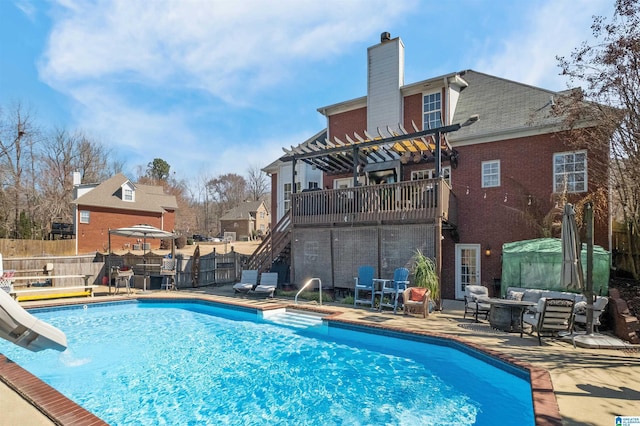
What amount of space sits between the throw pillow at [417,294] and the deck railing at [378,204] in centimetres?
227

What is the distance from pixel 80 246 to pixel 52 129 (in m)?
16.0

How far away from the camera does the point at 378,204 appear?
467 inches

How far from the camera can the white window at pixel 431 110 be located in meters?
14.5

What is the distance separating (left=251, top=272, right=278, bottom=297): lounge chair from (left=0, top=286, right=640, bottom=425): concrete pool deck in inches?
128

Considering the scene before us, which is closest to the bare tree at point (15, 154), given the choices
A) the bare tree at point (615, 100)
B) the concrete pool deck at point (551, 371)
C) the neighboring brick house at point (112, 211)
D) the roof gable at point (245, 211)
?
the neighboring brick house at point (112, 211)

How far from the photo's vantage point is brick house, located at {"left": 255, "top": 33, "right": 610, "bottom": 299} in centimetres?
1138

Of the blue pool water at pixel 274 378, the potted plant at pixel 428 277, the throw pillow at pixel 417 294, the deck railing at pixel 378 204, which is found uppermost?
the deck railing at pixel 378 204

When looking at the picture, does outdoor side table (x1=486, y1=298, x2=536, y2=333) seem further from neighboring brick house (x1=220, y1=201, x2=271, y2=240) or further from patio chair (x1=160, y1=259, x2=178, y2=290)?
neighboring brick house (x1=220, y1=201, x2=271, y2=240)

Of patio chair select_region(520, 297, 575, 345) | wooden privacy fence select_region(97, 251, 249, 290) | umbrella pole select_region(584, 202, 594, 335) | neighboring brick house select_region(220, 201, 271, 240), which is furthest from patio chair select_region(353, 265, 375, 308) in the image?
neighboring brick house select_region(220, 201, 271, 240)

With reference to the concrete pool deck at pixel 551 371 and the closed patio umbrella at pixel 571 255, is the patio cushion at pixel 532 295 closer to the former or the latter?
the concrete pool deck at pixel 551 371

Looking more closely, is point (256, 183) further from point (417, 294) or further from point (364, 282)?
point (417, 294)

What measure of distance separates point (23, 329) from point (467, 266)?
13074mm

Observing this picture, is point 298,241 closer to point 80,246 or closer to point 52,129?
point 80,246

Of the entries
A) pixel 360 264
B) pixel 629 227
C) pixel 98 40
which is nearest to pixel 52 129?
pixel 98 40
